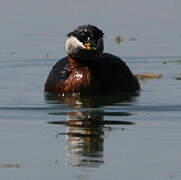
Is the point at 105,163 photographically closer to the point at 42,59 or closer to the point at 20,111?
the point at 20,111

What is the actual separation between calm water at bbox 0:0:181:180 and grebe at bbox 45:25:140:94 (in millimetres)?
322

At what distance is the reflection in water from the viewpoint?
12.1 metres

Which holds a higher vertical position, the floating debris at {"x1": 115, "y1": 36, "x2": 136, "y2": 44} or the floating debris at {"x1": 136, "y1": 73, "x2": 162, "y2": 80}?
the floating debris at {"x1": 115, "y1": 36, "x2": 136, "y2": 44}

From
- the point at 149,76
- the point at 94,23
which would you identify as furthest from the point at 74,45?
the point at 94,23

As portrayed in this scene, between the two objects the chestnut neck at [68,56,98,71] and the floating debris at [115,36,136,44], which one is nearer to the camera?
the chestnut neck at [68,56,98,71]

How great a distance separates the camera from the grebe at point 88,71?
17828mm

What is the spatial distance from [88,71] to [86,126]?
367 cm

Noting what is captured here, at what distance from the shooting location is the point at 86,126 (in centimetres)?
1443

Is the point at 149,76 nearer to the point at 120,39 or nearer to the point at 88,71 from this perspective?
the point at 88,71

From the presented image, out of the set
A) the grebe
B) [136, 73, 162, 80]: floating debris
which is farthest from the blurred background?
the grebe

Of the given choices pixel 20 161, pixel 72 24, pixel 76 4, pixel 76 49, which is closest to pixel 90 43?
pixel 76 49

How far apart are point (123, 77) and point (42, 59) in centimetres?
361

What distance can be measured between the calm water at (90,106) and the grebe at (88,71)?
322mm

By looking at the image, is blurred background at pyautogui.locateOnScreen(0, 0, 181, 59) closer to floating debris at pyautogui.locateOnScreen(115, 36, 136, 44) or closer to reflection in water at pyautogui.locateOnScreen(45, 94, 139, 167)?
floating debris at pyautogui.locateOnScreen(115, 36, 136, 44)
